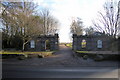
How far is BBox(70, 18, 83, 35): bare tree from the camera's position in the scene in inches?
1663

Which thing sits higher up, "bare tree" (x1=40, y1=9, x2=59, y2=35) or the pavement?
"bare tree" (x1=40, y1=9, x2=59, y2=35)

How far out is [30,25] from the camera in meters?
20.1

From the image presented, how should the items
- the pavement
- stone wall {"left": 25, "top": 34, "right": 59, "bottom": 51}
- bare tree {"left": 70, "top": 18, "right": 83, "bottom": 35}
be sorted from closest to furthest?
1. the pavement
2. stone wall {"left": 25, "top": 34, "right": 59, "bottom": 51}
3. bare tree {"left": 70, "top": 18, "right": 83, "bottom": 35}

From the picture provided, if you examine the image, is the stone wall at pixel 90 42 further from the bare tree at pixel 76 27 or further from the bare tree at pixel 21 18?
the bare tree at pixel 76 27

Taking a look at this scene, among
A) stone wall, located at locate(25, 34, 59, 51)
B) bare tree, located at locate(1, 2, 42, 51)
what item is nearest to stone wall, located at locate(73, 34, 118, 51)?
stone wall, located at locate(25, 34, 59, 51)

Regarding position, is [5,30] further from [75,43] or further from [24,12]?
[75,43]

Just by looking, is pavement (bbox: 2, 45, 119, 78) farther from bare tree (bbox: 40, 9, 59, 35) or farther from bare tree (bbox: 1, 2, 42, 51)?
bare tree (bbox: 40, 9, 59, 35)

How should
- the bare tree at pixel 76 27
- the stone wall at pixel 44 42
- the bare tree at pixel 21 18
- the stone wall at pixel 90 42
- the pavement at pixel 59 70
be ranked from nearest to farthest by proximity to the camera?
the pavement at pixel 59 70
the bare tree at pixel 21 18
the stone wall at pixel 90 42
the stone wall at pixel 44 42
the bare tree at pixel 76 27

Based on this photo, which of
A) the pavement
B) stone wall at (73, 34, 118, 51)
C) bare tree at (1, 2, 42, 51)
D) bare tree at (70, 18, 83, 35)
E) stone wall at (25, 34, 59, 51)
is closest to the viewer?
the pavement

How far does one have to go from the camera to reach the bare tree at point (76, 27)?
139 ft

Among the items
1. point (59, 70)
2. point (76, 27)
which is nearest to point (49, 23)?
point (76, 27)

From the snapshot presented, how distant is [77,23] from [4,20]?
30.8 meters

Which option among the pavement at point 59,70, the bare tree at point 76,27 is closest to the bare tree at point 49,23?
the bare tree at point 76,27

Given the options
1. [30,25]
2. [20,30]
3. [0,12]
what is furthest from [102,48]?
[0,12]
